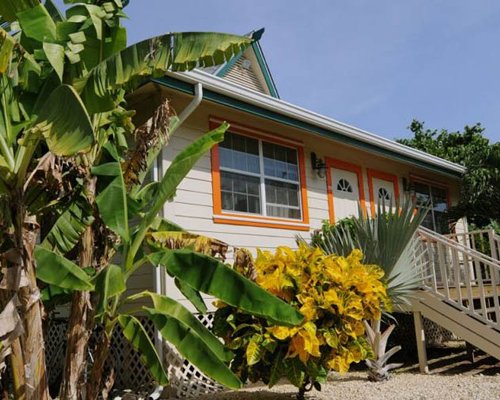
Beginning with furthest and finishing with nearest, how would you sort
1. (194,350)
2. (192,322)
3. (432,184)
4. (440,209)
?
(440,209) → (432,184) → (192,322) → (194,350)

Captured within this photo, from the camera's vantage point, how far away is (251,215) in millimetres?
8953

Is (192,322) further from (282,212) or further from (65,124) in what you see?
(282,212)

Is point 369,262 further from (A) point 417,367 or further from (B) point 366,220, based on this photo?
(A) point 417,367

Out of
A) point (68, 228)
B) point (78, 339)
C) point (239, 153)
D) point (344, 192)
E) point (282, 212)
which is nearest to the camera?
point (78, 339)

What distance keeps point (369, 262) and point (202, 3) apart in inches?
182

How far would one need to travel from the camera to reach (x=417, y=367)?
28.4ft

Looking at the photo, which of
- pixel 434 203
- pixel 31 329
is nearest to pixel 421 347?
pixel 31 329

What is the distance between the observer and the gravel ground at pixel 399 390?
244 inches

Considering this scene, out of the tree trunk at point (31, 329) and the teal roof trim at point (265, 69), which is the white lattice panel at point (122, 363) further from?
the teal roof trim at point (265, 69)

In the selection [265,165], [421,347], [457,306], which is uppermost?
[265,165]

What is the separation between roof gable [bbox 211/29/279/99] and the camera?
1416 cm

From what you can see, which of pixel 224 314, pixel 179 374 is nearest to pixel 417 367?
pixel 179 374

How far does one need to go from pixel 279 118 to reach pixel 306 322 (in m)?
4.73

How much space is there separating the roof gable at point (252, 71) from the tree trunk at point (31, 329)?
10.4m
